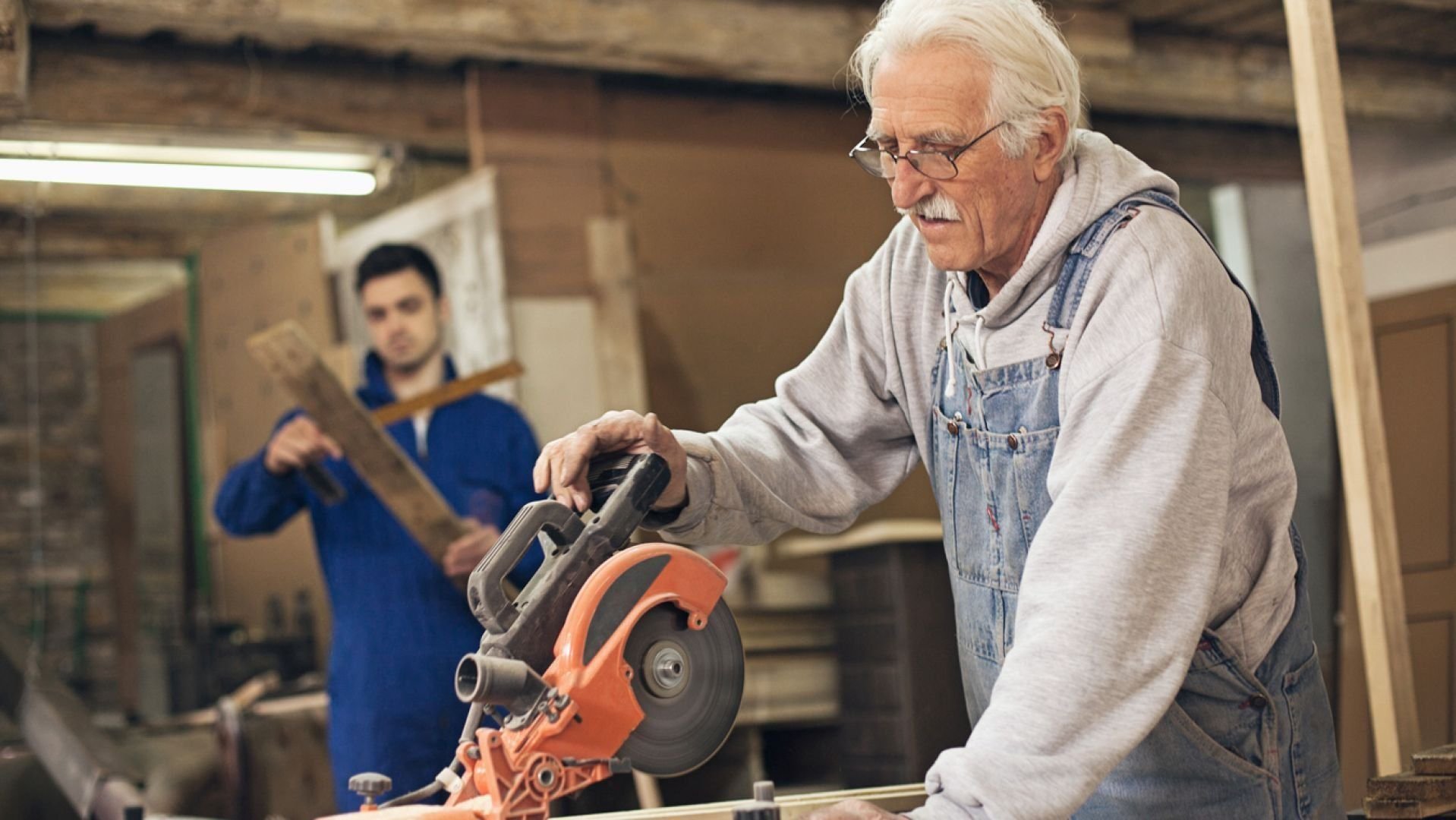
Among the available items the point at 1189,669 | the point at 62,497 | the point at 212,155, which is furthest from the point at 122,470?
the point at 1189,669

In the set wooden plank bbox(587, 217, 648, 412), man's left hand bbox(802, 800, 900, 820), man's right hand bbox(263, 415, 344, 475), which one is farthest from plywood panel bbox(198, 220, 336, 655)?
man's left hand bbox(802, 800, 900, 820)

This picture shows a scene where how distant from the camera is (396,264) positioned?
13.0 ft

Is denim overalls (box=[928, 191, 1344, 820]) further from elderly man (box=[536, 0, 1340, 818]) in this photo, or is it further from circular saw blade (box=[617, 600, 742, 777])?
circular saw blade (box=[617, 600, 742, 777])

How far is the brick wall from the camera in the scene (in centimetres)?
842

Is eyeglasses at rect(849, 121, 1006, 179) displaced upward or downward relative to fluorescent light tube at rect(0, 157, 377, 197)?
downward

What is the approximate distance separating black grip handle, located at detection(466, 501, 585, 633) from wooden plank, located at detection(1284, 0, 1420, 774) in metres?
1.42

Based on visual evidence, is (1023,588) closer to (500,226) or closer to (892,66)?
(892,66)

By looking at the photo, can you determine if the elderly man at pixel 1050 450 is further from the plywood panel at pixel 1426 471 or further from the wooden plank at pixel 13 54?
the wooden plank at pixel 13 54

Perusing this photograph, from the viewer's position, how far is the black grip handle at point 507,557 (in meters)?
1.40

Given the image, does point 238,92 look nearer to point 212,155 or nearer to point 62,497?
point 212,155

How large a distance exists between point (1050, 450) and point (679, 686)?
17.0 inches

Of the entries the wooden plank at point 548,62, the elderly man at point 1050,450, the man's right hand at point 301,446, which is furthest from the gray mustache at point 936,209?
the wooden plank at point 548,62

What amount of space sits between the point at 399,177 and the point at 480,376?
1.89 metres

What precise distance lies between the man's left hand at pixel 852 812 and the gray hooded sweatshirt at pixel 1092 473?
0.17ft
